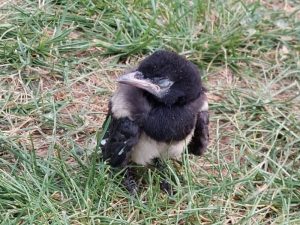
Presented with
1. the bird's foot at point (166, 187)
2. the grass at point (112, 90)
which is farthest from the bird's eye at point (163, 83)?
the bird's foot at point (166, 187)

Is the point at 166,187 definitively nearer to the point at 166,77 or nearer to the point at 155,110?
the point at 155,110

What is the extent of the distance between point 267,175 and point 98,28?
159 cm

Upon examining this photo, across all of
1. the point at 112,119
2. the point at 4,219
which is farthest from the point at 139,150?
the point at 4,219

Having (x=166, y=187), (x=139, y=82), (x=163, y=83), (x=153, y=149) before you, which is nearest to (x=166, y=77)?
(x=163, y=83)

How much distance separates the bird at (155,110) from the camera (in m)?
3.54

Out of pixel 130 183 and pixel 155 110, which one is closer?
pixel 155 110

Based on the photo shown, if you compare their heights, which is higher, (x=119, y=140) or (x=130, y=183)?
(x=119, y=140)

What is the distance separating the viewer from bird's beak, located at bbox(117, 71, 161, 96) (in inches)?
138

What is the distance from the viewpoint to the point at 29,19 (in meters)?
4.73

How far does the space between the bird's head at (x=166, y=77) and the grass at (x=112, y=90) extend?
0.42 meters

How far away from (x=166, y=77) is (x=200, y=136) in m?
0.42

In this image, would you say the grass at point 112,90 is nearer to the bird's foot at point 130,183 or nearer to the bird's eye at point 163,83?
the bird's foot at point 130,183

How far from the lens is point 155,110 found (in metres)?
3.59

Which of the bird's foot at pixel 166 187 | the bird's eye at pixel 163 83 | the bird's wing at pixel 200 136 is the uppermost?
the bird's eye at pixel 163 83
